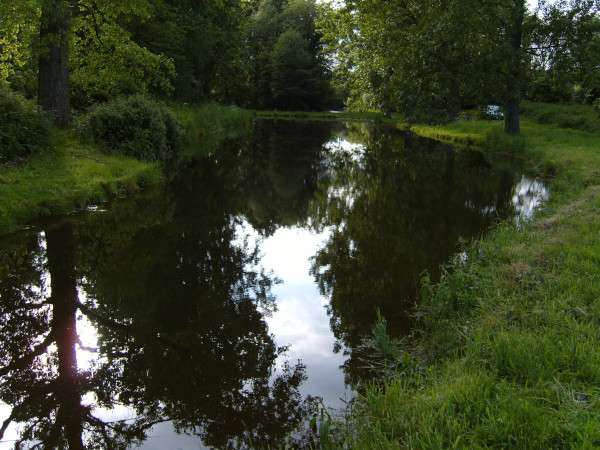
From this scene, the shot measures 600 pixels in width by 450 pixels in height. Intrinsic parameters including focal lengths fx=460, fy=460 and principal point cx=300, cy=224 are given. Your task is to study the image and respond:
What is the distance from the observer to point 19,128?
10.7 metres

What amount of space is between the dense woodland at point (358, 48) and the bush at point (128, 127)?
1.21m

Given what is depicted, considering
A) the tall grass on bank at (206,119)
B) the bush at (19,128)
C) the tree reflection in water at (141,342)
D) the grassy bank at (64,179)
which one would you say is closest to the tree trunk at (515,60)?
the tall grass on bank at (206,119)

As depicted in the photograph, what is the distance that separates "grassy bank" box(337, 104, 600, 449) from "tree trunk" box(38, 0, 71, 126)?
41.3ft

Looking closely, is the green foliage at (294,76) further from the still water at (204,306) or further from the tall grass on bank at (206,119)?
the still water at (204,306)

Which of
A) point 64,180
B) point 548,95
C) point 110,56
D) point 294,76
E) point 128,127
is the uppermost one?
point 294,76

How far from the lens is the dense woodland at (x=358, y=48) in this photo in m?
13.8

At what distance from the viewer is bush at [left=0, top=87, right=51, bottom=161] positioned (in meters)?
10.3

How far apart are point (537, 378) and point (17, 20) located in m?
14.9

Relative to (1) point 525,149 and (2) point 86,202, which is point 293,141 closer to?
(1) point 525,149

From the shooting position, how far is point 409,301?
19.4 feet

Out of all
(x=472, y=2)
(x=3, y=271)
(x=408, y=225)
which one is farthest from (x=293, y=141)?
(x=3, y=271)

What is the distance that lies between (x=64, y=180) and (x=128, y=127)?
4379 millimetres

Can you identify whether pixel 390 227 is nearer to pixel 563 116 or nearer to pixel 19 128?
pixel 19 128

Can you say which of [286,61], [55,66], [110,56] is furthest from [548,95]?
[55,66]
